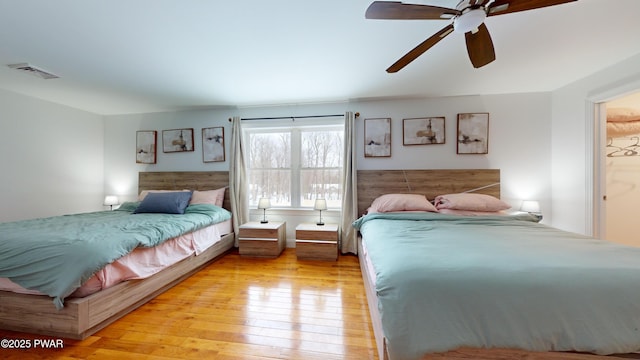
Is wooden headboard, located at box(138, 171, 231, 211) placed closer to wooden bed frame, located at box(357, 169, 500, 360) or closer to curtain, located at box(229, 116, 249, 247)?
curtain, located at box(229, 116, 249, 247)

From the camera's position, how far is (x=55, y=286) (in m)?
1.43

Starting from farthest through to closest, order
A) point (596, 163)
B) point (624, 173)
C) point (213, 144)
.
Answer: point (213, 144) < point (624, 173) < point (596, 163)

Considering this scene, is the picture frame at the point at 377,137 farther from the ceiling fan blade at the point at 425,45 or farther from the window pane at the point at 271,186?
the ceiling fan blade at the point at 425,45

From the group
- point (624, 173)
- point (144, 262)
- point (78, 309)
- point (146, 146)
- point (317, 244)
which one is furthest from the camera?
point (146, 146)

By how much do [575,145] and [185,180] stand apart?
5361 millimetres

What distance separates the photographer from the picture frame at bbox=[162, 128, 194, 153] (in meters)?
3.71

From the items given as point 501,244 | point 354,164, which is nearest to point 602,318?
point 501,244

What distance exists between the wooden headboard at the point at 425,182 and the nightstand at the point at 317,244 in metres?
0.64

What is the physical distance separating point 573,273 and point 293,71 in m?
2.55

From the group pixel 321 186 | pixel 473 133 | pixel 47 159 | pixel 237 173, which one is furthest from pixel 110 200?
pixel 473 133

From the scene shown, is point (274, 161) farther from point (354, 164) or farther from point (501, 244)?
point (501, 244)

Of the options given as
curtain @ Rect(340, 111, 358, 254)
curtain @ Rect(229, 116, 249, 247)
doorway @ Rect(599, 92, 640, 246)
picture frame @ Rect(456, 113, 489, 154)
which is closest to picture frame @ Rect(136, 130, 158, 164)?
curtain @ Rect(229, 116, 249, 247)

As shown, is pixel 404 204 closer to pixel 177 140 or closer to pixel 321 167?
pixel 321 167

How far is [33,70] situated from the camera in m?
Result: 2.34
